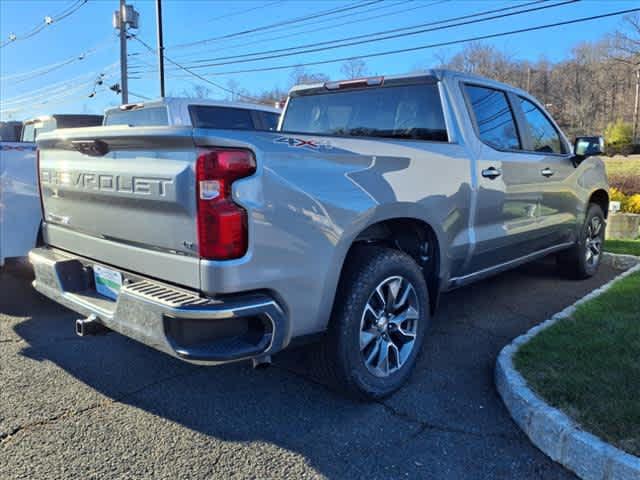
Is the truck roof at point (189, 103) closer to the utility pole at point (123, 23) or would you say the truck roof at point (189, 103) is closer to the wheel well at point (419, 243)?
the wheel well at point (419, 243)

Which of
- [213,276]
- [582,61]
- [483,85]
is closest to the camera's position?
[213,276]

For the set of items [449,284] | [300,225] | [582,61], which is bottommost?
[449,284]

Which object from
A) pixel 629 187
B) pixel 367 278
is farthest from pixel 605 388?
pixel 629 187

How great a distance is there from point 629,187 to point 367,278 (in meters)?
15.6

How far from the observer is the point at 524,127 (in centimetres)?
463

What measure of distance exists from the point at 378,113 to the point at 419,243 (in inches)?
43.4

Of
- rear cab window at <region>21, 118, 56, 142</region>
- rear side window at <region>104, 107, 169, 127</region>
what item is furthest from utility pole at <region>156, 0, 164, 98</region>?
rear cab window at <region>21, 118, 56, 142</region>

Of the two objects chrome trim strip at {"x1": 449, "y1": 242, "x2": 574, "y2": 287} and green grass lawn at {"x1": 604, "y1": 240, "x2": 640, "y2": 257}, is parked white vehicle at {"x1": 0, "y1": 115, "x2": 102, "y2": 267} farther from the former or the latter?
green grass lawn at {"x1": 604, "y1": 240, "x2": 640, "y2": 257}

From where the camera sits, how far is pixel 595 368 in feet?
10.5

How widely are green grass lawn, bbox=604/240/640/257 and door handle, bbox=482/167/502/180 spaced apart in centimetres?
407

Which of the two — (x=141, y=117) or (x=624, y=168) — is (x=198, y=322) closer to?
(x=141, y=117)

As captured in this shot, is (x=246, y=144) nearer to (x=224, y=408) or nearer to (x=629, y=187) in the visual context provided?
(x=224, y=408)

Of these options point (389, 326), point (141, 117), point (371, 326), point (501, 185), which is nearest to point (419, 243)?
point (389, 326)

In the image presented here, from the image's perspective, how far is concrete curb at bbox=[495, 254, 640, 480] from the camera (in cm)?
232
